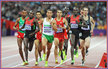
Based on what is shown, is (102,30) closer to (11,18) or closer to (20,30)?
(11,18)

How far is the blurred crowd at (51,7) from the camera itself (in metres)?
48.2

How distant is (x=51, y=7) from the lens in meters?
49.1

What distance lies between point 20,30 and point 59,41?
1631 mm

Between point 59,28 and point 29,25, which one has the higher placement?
point 29,25

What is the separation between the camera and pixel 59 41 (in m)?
11.1

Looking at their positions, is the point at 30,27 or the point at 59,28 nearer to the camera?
the point at 30,27

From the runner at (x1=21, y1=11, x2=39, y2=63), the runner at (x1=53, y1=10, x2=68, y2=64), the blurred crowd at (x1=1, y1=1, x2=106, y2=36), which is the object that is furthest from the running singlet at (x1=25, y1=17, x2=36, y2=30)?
the blurred crowd at (x1=1, y1=1, x2=106, y2=36)

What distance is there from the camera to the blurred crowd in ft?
158

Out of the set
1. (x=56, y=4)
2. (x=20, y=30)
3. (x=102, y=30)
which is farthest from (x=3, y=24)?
(x=20, y=30)

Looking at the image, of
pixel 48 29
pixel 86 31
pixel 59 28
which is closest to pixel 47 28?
pixel 48 29

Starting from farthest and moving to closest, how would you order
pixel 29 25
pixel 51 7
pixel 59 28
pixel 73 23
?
pixel 51 7 < pixel 73 23 < pixel 59 28 < pixel 29 25

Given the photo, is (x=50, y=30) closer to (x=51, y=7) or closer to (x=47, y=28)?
(x=47, y=28)

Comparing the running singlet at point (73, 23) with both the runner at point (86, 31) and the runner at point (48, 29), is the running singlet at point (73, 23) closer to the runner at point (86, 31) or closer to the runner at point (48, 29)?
the runner at point (86, 31)

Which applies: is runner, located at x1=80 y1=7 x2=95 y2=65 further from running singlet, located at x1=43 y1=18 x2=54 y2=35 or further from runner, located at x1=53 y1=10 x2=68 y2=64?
running singlet, located at x1=43 y1=18 x2=54 y2=35
